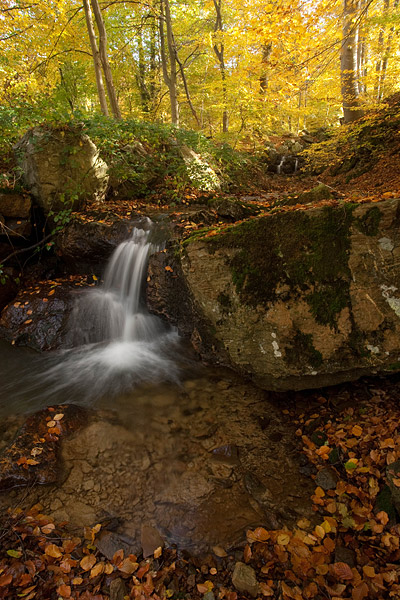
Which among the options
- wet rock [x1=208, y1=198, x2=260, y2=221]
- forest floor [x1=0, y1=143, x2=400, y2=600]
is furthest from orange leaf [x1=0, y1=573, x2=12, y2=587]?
wet rock [x1=208, y1=198, x2=260, y2=221]

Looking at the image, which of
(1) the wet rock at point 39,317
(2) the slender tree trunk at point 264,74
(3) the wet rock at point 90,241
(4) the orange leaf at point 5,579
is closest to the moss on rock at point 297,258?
(4) the orange leaf at point 5,579

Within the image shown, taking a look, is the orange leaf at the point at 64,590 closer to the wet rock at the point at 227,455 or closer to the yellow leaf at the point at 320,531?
the wet rock at the point at 227,455

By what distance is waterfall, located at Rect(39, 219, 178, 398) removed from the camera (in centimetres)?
477

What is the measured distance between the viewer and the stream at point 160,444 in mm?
2619

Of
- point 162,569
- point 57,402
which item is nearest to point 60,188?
point 57,402

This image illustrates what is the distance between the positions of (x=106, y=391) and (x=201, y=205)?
18.4 ft

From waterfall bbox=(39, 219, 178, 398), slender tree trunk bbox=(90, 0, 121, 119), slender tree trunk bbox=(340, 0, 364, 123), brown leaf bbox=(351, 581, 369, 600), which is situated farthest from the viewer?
slender tree trunk bbox=(90, 0, 121, 119)

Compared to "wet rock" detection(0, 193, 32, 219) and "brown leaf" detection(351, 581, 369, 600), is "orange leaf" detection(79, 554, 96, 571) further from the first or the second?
"wet rock" detection(0, 193, 32, 219)

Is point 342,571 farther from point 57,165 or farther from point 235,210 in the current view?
point 57,165

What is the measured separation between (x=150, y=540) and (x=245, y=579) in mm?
797

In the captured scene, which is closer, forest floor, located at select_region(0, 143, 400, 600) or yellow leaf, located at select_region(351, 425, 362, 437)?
forest floor, located at select_region(0, 143, 400, 600)

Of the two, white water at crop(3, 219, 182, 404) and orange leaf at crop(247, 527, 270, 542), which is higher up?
white water at crop(3, 219, 182, 404)

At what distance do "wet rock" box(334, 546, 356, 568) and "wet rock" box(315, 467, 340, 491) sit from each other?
0.55 m

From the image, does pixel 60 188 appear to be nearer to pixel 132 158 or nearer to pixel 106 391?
pixel 132 158
